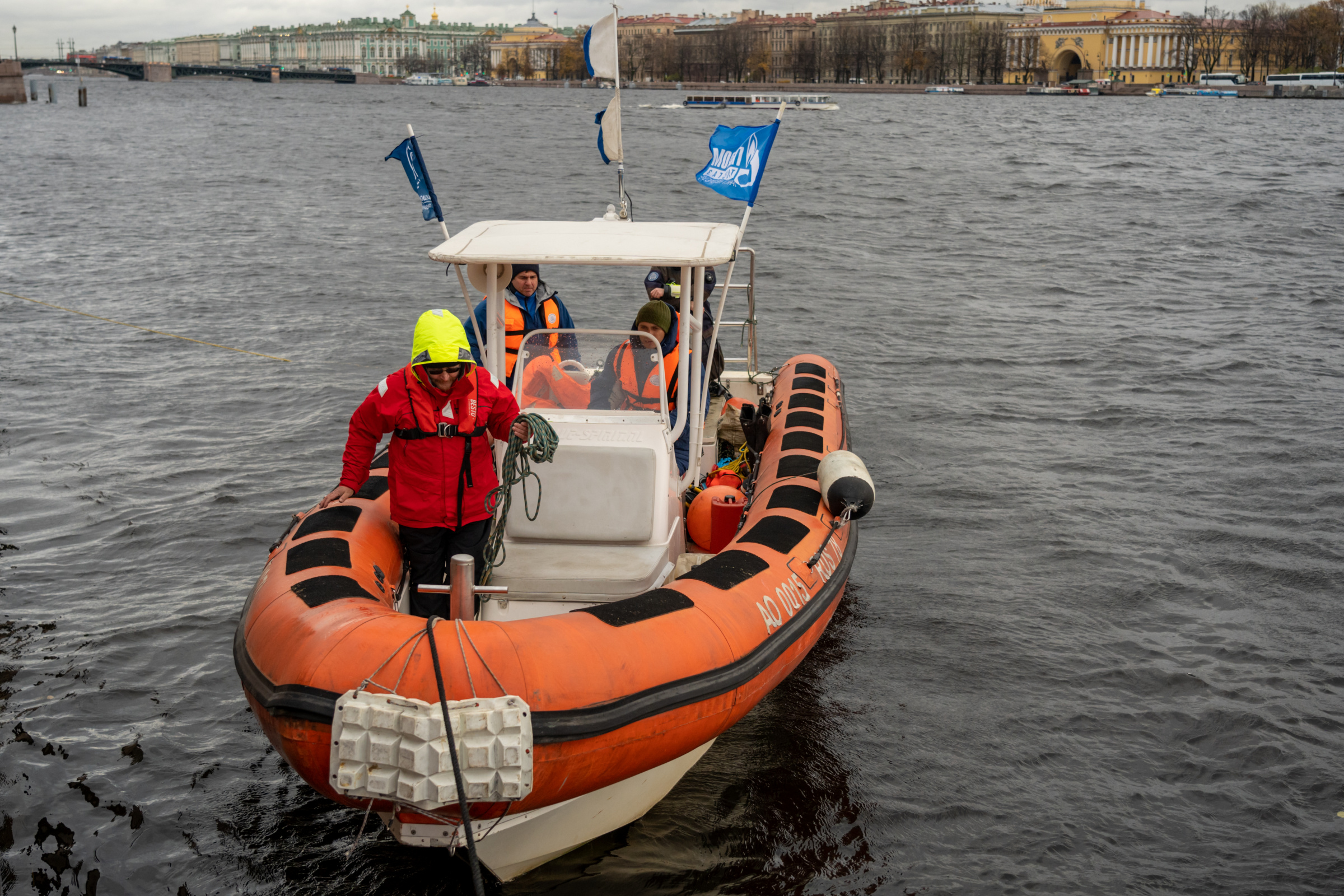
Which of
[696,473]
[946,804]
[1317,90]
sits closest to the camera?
[946,804]

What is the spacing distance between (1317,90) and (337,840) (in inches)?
4081

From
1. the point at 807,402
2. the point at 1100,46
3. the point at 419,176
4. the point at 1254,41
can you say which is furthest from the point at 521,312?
the point at 1100,46

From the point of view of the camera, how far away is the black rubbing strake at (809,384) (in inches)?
309

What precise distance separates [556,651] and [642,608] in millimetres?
532

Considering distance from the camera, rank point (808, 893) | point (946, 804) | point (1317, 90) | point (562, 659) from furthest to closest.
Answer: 1. point (1317, 90)
2. point (946, 804)
3. point (808, 893)
4. point (562, 659)

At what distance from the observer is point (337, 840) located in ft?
16.2

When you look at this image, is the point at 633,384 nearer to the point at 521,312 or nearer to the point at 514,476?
the point at 514,476

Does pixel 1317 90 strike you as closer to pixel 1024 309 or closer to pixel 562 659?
pixel 1024 309

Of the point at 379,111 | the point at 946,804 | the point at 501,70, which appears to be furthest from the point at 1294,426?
the point at 501,70

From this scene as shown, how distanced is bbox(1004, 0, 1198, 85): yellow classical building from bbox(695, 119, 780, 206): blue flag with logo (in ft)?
426

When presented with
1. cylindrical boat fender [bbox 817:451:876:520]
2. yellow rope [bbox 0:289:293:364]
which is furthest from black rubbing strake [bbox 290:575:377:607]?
yellow rope [bbox 0:289:293:364]

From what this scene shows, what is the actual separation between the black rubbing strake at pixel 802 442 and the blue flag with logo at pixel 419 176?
2.43 m

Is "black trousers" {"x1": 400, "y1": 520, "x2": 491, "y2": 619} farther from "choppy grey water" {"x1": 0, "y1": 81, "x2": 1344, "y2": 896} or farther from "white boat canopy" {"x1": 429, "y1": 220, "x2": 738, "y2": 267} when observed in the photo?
"white boat canopy" {"x1": 429, "y1": 220, "x2": 738, "y2": 267}

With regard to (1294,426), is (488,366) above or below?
above
